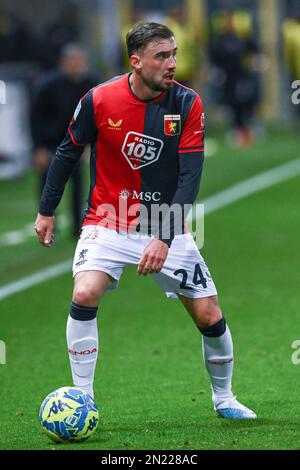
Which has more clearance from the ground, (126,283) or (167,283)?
(167,283)

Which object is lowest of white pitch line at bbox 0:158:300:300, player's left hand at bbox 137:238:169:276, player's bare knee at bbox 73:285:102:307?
white pitch line at bbox 0:158:300:300

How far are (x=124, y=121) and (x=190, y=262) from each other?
954 mm

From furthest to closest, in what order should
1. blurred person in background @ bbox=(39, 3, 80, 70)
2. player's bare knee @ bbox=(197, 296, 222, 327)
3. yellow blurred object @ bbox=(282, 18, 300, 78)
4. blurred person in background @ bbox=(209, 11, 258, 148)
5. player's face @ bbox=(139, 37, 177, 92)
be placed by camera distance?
yellow blurred object @ bbox=(282, 18, 300, 78)
blurred person in background @ bbox=(209, 11, 258, 148)
blurred person in background @ bbox=(39, 3, 80, 70)
player's bare knee @ bbox=(197, 296, 222, 327)
player's face @ bbox=(139, 37, 177, 92)

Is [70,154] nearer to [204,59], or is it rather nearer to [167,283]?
[167,283]

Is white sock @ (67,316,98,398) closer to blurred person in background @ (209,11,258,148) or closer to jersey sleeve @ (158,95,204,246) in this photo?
jersey sleeve @ (158,95,204,246)

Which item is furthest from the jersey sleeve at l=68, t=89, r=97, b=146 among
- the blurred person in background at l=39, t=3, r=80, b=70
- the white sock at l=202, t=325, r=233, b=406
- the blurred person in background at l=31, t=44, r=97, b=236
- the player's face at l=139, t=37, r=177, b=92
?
Answer: the blurred person in background at l=39, t=3, r=80, b=70

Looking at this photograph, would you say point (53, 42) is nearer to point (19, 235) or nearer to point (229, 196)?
point (229, 196)

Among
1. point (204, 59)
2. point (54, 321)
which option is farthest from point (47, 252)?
point (204, 59)

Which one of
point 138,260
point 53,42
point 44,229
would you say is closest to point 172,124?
point 138,260

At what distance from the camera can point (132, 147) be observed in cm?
838

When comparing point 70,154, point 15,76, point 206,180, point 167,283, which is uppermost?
point 70,154

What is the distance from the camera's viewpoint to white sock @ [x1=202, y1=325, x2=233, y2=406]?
856cm

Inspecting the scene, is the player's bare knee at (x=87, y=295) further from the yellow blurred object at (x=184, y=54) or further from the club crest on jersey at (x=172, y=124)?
the yellow blurred object at (x=184, y=54)

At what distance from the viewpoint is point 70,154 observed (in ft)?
27.8
